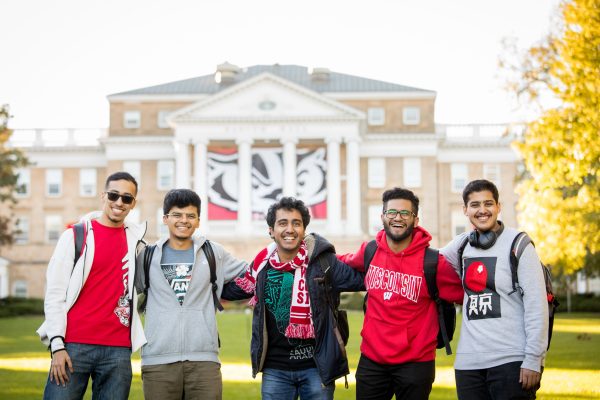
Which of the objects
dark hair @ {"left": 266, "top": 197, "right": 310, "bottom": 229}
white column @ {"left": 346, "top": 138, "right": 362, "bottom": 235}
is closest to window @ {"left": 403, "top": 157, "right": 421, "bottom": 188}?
white column @ {"left": 346, "top": 138, "right": 362, "bottom": 235}

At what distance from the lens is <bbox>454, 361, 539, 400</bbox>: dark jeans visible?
6387 millimetres

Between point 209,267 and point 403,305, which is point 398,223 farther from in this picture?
point 209,267

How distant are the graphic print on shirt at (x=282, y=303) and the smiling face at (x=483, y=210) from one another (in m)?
1.52

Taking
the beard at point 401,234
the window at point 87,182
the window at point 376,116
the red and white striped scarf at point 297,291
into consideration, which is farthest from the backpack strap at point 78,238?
the window at point 87,182

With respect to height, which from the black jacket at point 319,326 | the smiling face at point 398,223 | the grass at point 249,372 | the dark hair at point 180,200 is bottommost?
the grass at point 249,372

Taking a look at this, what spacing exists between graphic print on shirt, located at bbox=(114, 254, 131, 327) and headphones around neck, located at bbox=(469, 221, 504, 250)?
8.85 ft

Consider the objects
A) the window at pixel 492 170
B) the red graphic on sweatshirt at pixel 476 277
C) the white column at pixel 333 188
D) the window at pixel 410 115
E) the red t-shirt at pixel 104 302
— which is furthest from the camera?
the window at pixel 492 170

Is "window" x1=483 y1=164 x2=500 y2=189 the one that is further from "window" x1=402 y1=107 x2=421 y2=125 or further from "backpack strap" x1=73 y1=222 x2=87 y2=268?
"backpack strap" x1=73 y1=222 x2=87 y2=268

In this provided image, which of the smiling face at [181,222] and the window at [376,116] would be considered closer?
the smiling face at [181,222]

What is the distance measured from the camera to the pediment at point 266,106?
188 feet

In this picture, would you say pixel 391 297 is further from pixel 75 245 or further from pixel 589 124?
pixel 589 124

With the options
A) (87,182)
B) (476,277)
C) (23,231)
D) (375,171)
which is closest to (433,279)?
(476,277)

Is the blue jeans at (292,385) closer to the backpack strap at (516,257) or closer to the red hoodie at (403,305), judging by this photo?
the red hoodie at (403,305)

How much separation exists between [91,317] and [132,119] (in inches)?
2372
